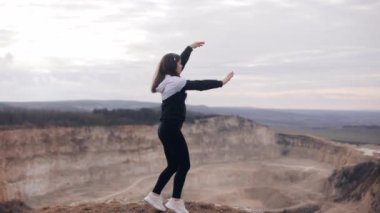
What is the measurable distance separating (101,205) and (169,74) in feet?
11.8

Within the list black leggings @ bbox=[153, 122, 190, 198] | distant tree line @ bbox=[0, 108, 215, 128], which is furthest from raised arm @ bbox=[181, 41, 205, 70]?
distant tree line @ bbox=[0, 108, 215, 128]

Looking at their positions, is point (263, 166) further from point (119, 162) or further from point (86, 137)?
point (86, 137)

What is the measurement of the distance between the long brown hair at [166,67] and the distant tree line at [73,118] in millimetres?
32586

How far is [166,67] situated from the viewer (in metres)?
8.13

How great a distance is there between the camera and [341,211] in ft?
119

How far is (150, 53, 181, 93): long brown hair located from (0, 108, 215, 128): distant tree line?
3259cm

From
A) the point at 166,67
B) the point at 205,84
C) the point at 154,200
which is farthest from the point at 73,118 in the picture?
the point at 205,84

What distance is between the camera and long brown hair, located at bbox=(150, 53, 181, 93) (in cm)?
812

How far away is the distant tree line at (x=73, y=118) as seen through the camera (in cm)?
4107

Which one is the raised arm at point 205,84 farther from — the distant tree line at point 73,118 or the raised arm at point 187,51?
the distant tree line at point 73,118

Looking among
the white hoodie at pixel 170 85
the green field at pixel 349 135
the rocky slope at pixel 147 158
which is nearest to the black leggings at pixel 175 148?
the white hoodie at pixel 170 85

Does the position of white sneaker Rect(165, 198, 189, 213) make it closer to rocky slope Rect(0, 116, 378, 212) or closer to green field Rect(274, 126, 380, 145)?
rocky slope Rect(0, 116, 378, 212)

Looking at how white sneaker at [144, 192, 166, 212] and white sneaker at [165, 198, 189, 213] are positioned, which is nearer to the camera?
white sneaker at [165, 198, 189, 213]

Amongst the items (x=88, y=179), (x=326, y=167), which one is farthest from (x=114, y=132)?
(x=326, y=167)
